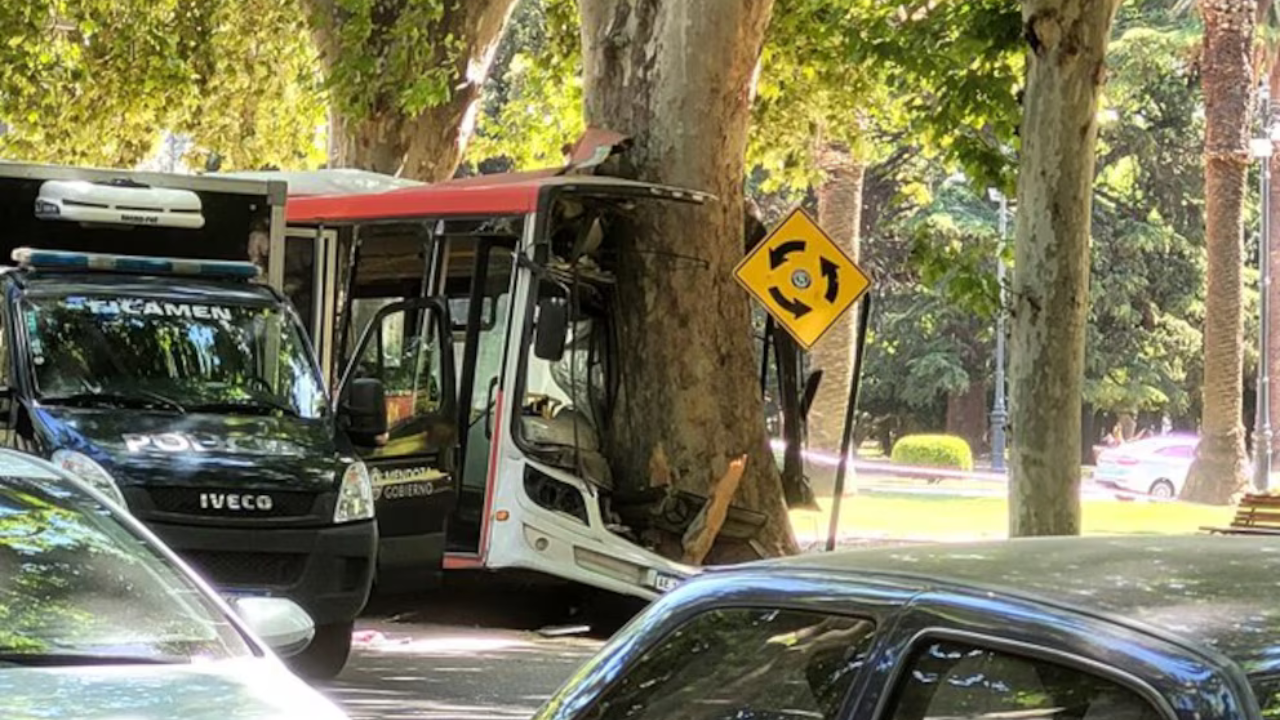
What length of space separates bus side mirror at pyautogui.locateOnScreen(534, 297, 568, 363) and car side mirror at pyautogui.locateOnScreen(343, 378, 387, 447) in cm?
148

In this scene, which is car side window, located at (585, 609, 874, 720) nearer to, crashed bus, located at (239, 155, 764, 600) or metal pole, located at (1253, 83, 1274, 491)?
crashed bus, located at (239, 155, 764, 600)

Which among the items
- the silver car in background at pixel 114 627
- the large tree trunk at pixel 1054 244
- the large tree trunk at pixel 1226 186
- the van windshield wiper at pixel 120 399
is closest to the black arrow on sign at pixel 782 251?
the large tree trunk at pixel 1054 244

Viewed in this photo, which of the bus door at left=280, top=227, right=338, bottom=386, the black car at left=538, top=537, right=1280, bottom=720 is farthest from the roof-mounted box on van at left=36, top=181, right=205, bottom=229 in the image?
the black car at left=538, top=537, right=1280, bottom=720

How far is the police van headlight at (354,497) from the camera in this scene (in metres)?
10.4

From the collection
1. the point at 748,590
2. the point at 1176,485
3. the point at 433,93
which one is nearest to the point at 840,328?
the point at 1176,485

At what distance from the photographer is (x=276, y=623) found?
18.3 feet

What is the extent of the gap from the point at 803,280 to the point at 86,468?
5674 millimetres

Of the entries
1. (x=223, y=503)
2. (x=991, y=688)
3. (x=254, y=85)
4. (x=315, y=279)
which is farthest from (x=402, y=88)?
(x=991, y=688)

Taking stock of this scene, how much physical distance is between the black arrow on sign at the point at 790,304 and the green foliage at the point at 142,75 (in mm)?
13203

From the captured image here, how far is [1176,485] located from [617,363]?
30.1m

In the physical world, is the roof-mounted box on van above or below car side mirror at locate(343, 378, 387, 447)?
above

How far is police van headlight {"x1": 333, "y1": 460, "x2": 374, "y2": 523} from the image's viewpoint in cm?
1044

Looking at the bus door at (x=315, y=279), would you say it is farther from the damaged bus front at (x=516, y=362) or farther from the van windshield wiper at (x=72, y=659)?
the van windshield wiper at (x=72, y=659)

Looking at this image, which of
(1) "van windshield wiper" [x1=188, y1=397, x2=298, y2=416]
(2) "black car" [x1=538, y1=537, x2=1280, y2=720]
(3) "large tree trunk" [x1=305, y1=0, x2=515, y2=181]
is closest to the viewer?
(2) "black car" [x1=538, y1=537, x2=1280, y2=720]
